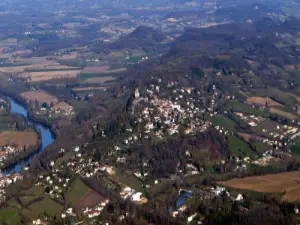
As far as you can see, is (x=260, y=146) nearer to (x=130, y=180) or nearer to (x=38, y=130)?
(x=130, y=180)

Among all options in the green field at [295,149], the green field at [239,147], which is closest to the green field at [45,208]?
the green field at [239,147]

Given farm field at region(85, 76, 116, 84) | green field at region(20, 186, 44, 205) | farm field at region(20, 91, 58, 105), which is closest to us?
green field at region(20, 186, 44, 205)

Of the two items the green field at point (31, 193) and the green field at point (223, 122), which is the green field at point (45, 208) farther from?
the green field at point (223, 122)

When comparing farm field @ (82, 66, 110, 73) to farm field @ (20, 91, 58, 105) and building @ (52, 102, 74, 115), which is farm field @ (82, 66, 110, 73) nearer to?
farm field @ (20, 91, 58, 105)

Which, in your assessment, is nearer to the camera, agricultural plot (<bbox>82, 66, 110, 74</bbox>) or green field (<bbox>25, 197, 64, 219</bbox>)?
green field (<bbox>25, 197, 64, 219</bbox>)

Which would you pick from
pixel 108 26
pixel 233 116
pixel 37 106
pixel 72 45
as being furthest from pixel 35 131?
pixel 108 26

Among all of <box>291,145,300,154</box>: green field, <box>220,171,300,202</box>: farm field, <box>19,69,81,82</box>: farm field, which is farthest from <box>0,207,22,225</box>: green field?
<box>19,69,81,82</box>: farm field
